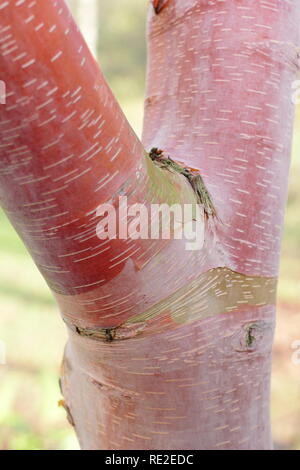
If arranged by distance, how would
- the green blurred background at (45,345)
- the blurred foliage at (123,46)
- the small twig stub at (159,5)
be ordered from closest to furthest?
the small twig stub at (159,5) → the green blurred background at (45,345) → the blurred foliage at (123,46)

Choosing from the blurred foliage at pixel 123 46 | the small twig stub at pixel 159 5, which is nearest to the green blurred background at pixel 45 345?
the blurred foliage at pixel 123 46

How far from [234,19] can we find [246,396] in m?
0.33

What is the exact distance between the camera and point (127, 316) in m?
0.48

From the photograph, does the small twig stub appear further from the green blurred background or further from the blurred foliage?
the blurred foliage

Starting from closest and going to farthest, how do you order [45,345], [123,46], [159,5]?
[159,5]
[45,345]
[123,46]

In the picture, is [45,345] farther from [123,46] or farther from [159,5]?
[123,46]

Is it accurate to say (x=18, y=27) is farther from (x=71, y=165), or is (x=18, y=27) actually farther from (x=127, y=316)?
(x=127, y=316)

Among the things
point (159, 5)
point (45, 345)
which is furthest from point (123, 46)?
point (159, 5)

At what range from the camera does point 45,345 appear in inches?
143

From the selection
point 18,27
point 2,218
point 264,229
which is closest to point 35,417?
Answer: point 2,218

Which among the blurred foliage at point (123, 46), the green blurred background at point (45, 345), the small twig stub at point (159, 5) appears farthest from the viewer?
the blurred foliage at point (123, 46)

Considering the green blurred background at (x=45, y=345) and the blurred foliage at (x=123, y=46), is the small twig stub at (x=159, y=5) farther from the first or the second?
the blurred foliage at (x=123, y=46)

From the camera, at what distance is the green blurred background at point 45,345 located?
273 cm

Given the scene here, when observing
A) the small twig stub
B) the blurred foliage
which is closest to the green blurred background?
the blurred foliage
